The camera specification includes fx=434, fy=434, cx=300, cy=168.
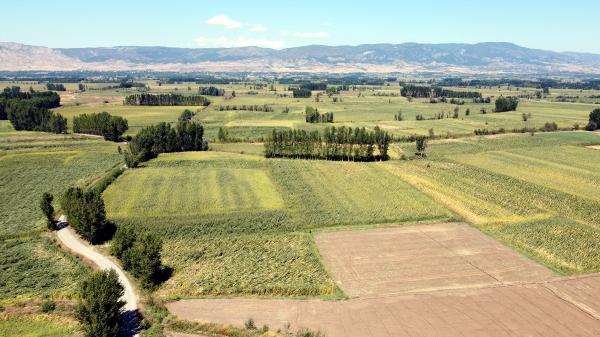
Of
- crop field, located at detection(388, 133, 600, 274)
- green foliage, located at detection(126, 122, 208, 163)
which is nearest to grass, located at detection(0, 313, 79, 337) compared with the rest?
crop field, located at detection(388, 133, 600, 274)

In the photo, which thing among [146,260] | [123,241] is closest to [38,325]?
[146,260]

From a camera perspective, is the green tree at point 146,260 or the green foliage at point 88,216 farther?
the green foliage at point 88,216

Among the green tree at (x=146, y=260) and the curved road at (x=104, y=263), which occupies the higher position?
the green tree at (x=146, y=260)

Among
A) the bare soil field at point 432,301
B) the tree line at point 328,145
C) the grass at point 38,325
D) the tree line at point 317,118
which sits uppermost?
the tree line at point 317,118

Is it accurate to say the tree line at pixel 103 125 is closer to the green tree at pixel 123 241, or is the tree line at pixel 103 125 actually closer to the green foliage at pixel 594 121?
the green tree at pixel 123 241

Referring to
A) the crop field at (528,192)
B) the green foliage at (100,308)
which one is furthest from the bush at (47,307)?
the crop field at (528,192)

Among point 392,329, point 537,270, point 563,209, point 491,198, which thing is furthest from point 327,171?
point 392,329

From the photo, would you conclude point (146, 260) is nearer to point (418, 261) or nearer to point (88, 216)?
point (88, 216)
